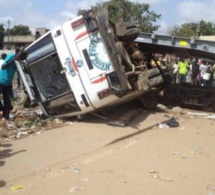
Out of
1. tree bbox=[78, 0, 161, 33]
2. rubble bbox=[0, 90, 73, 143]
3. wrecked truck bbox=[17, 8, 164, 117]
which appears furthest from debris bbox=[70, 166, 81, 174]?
tree bbox=[78, 0, 161, 33]

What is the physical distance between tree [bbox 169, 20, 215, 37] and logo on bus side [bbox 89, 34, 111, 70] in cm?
3857

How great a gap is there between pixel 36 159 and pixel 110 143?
4.96 feet

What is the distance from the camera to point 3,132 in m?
7.40

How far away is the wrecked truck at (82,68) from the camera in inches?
294

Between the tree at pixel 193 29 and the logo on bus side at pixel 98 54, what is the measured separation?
3857 centimetres

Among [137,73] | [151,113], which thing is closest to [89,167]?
[137,73]

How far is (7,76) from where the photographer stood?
8.04 meters

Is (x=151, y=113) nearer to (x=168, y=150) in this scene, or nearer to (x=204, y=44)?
(x=204, y=44)

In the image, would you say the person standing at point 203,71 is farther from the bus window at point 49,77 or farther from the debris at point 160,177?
the debris at point 160,177

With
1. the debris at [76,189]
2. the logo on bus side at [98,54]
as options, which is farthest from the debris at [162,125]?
the debris at [76,189]

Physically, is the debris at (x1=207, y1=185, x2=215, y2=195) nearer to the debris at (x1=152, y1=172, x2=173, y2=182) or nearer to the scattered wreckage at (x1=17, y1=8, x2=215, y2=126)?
the debris at (x1=152, y1=172, x2=173, y2=182)

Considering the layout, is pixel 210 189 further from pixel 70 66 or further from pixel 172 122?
pixel 70 66

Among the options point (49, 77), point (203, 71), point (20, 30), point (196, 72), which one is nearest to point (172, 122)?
point (49, 77)

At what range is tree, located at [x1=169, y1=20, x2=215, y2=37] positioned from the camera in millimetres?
47156
